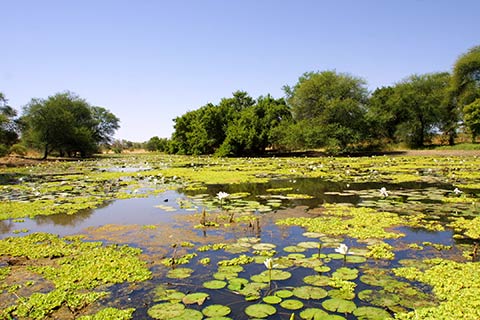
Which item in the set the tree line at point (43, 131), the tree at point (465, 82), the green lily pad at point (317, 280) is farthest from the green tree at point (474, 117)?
the tree line at point (43, 131)

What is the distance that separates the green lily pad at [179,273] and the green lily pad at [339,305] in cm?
187

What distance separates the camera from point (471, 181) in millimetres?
13008

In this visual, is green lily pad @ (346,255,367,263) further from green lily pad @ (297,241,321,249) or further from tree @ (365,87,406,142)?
tree @ (365,87,406,142)

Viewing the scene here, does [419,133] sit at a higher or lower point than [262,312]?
higher

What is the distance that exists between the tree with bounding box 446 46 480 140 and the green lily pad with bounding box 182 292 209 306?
4075 centimetres

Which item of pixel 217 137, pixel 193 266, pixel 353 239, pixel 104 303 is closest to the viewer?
pixel 104 303

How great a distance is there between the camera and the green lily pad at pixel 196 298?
12.2ft

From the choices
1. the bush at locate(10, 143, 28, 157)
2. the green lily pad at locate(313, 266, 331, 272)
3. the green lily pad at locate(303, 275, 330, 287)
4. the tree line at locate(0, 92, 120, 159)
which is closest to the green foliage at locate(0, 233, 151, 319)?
the green lily pad at locate(303, 275, 330, 287)

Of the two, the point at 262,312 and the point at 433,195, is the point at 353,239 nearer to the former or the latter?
the point at 262,312

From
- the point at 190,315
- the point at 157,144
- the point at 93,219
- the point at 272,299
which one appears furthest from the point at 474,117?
the point at 157,144

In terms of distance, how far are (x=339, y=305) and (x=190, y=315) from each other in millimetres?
1567

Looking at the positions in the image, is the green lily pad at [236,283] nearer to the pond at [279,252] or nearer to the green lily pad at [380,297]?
the pond at [279,252]

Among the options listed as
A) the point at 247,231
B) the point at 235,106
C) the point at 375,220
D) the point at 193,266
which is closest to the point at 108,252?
the point at 193,266

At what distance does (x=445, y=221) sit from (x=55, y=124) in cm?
4173
